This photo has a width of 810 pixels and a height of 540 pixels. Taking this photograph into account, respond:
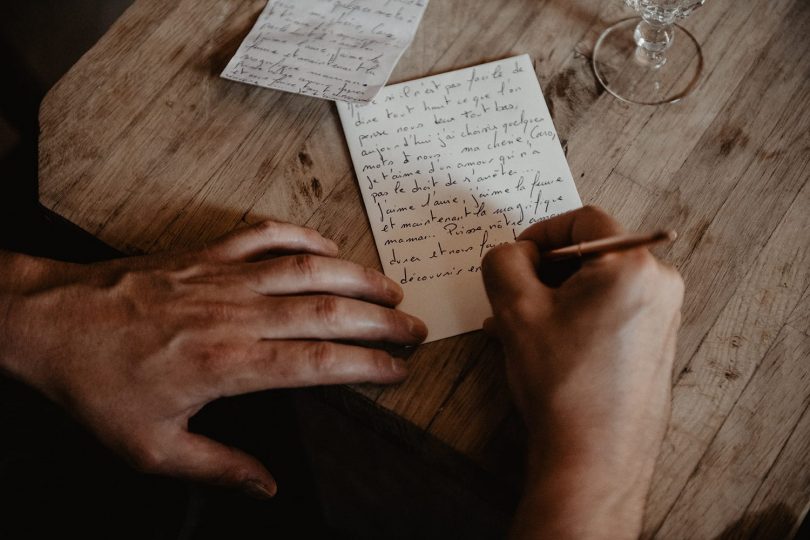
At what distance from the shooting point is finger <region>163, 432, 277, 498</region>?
692mm

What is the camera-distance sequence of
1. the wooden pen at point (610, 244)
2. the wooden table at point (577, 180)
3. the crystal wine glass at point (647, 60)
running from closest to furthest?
the wooden pen at point (610, 244) < the wooden table at point (577, 180) < the crystal wine glass at point (647, 60)

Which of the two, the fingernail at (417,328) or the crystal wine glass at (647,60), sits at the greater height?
the crystal wine glass at (647,60)

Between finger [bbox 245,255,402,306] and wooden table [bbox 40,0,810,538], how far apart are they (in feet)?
0.19

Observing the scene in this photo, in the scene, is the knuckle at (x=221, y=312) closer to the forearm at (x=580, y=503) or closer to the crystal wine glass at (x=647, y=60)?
the forearm at (x=580, y=503)

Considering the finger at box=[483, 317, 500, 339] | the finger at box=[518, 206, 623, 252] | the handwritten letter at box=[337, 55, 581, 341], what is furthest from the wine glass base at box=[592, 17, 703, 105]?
the finger at box=[483, 317, 500, 339]

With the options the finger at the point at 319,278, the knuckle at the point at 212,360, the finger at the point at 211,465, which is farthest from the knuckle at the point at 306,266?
the finger at the point at 211,465

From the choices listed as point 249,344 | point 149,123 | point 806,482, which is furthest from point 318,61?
point 806,482

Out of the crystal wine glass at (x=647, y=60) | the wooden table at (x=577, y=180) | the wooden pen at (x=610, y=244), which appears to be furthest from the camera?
the crystal wine glass at (x=647, y=60)

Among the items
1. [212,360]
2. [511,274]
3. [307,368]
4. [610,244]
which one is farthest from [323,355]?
[610,244]

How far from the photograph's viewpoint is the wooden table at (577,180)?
677 mm

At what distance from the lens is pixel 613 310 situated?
62cm

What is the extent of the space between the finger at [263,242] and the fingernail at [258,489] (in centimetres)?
28

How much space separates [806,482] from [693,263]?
277 mm

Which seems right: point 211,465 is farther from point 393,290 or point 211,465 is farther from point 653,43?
point 653,43
